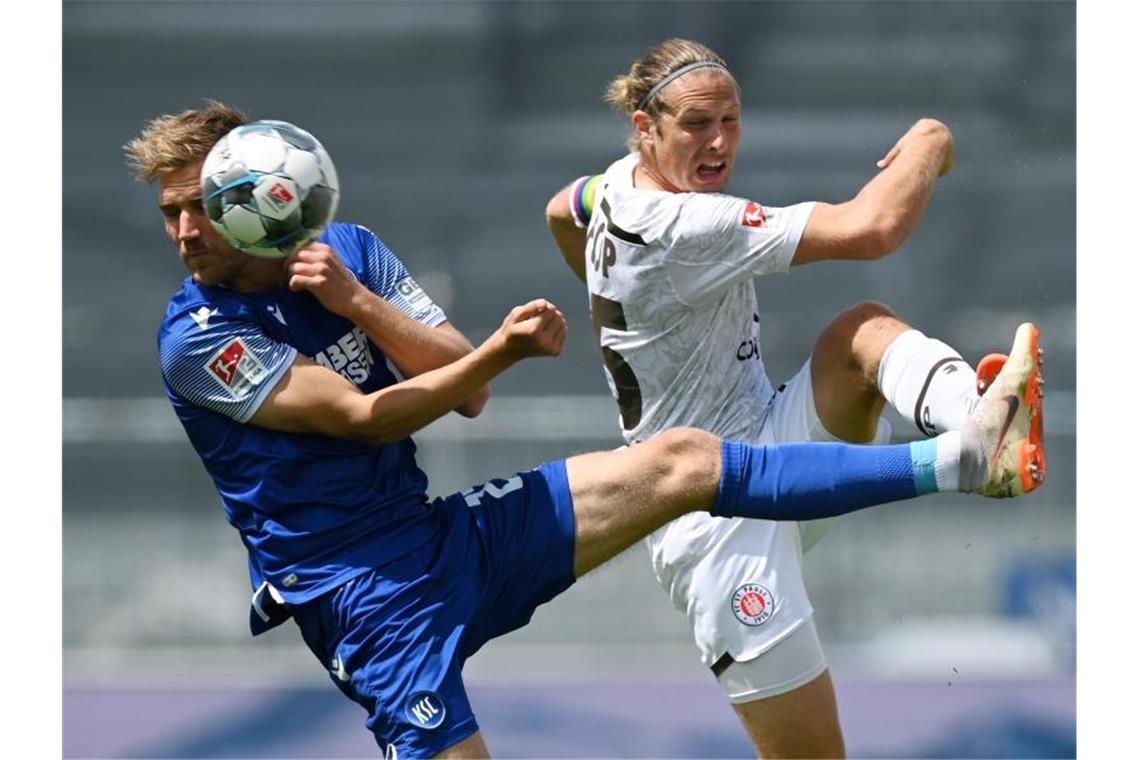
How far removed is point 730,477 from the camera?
3844mm

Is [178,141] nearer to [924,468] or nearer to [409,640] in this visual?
Answer: [409,640]

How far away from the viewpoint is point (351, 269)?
417 cm

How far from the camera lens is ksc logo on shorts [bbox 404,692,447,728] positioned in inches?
151

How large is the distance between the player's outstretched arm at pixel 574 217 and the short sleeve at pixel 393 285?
2.45 feet

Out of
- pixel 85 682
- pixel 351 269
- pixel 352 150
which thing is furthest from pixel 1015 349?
pixel 352 150

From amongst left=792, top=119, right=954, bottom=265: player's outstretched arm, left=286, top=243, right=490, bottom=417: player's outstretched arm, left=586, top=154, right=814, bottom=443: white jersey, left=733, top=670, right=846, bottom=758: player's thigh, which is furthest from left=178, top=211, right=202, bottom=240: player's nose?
left=733, top=670, right=846, bottom=758: player's thigh

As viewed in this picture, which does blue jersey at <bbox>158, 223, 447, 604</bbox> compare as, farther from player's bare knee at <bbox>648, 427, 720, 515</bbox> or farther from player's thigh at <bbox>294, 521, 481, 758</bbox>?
player's bare knee at <bbox>648, 427, 720, 515</bbox>

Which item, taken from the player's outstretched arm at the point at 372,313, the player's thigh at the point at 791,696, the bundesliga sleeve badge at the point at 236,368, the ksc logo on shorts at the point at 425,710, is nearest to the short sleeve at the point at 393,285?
the player's outstretched arm at the point at 372,313

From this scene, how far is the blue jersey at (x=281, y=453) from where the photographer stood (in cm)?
389

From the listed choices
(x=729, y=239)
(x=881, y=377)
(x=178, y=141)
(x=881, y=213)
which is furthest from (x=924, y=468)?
(x=178, y=141)

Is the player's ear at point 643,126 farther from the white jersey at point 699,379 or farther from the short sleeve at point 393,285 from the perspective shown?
the short sleeve at point 393,285

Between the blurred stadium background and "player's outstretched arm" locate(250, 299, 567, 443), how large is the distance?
3.58m

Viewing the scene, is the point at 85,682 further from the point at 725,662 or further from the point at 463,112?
the point at 725,662

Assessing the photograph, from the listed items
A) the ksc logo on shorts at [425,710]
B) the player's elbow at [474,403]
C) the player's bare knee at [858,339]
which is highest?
the player's bare knee at [858,339]
